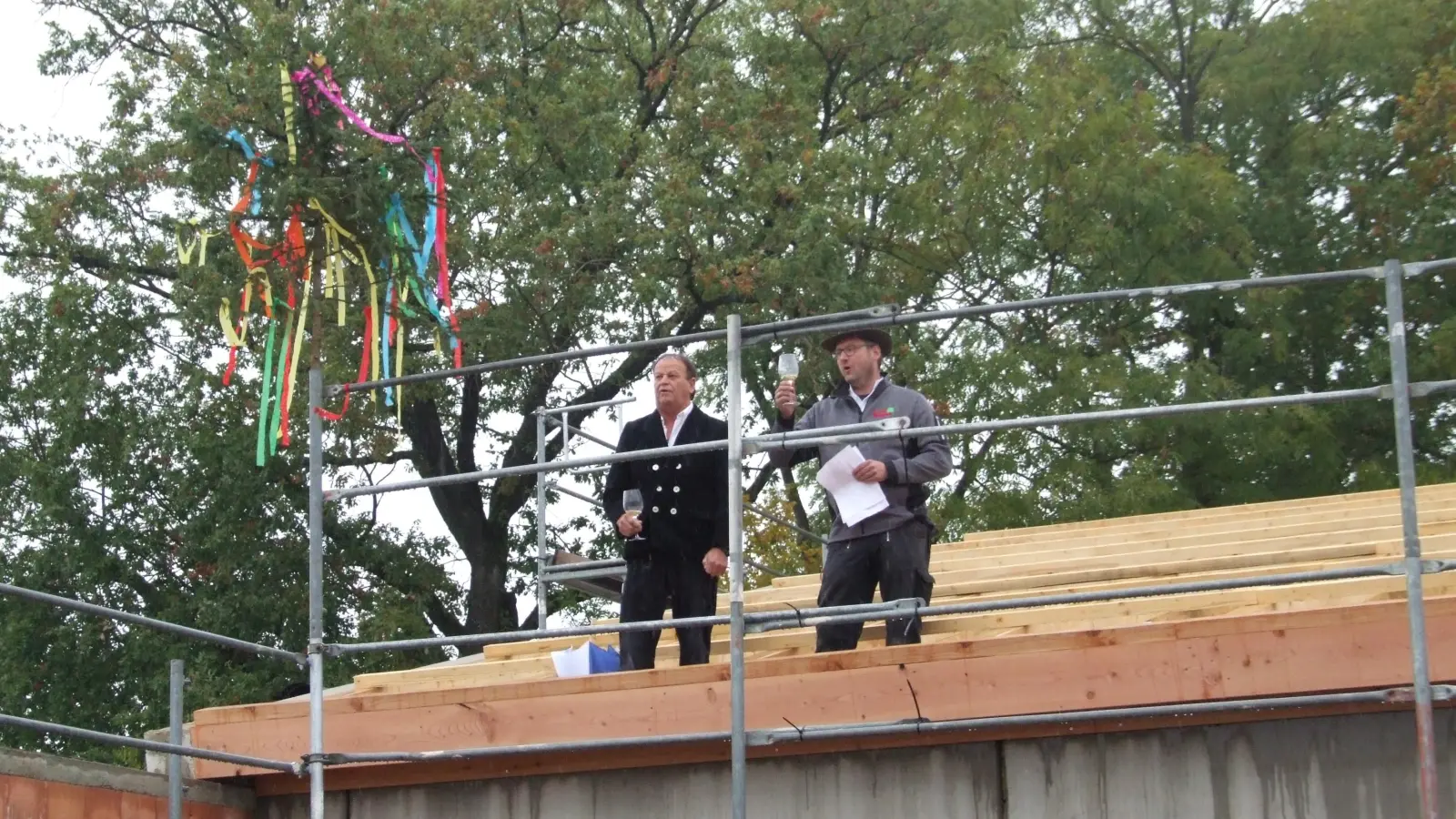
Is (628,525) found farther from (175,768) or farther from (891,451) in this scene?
(175,768)

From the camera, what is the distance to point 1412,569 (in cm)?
547

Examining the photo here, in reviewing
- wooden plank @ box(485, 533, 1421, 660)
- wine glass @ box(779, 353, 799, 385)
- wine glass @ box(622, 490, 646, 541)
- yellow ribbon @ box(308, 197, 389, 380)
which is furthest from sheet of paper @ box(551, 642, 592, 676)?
wine glass @ box(779, 353, 799, 385)

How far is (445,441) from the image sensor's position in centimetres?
2489

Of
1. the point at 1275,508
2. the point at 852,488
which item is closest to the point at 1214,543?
the point at 1275,508

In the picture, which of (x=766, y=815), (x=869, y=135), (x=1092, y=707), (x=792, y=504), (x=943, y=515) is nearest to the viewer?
(x=1092, y=707)

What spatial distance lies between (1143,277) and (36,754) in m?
14.8

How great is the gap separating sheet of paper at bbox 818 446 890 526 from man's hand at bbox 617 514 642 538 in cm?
79

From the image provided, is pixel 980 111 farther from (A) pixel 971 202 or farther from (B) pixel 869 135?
(B) pixel 869 135

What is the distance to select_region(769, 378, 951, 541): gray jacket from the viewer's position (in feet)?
23.4

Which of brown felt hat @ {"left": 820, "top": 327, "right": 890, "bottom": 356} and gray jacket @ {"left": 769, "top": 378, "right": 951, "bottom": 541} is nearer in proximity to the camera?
gray jacket @ {"left": 769, "top": 378, "right": 951, "bottom": 541}

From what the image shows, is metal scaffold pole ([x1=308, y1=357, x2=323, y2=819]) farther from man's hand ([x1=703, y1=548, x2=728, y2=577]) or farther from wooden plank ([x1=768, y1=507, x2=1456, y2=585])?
wooden plank ([x1=768, y1=507, x2=1456, y2=585])

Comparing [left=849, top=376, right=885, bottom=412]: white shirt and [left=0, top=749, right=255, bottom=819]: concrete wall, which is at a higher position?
[left=849, top=376, right=885, bottom=412]: white shirt

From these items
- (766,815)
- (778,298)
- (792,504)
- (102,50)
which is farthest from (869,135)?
(766,815)

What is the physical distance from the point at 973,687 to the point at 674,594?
192cm
